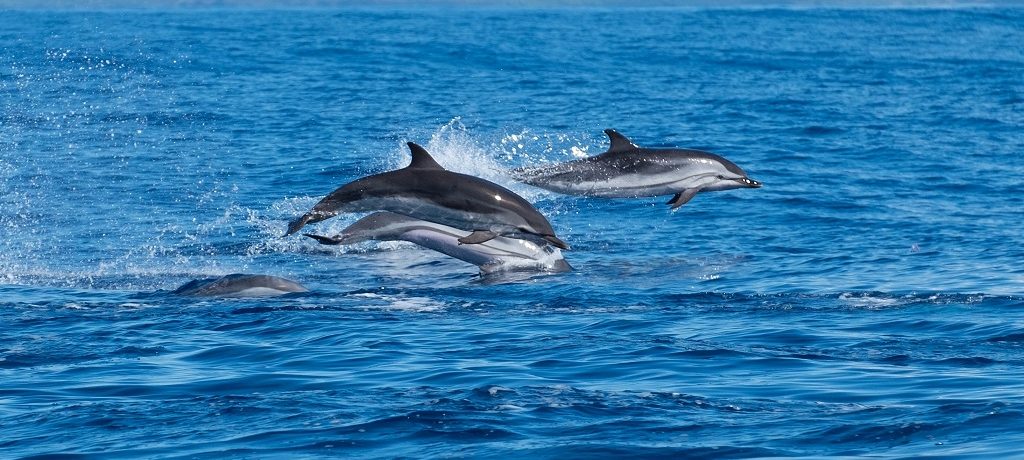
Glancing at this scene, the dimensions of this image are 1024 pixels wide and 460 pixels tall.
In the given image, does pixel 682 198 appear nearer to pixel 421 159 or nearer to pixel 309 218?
pixel 421 159

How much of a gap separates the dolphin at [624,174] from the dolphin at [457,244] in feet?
4.47

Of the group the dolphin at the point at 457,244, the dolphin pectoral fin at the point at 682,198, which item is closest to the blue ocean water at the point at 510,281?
the dolphin at the point at 457,244

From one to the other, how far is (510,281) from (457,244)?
81 cm

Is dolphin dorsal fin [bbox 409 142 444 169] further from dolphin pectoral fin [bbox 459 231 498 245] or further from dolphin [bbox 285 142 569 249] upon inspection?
dolphin pectoral fin [bbox 459 231 498 245]

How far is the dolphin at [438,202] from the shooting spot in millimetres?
14211

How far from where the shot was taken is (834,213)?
24000 millimetres

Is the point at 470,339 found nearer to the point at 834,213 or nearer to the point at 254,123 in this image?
the point at 834,213

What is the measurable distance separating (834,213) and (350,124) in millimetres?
14531

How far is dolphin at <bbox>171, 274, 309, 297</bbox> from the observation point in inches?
651

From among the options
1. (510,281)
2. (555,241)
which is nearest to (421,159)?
(555,241)

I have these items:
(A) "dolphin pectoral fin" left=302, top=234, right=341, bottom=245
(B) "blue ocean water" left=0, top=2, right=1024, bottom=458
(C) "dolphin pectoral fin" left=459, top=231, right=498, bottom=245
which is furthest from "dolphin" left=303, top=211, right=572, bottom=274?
(C) "dolphin pectoral fin" left=459, top=231, right=498, bottom=245

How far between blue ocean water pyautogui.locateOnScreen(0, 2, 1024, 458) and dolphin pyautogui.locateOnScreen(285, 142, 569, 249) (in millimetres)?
939

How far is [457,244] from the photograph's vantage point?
18.0 meters

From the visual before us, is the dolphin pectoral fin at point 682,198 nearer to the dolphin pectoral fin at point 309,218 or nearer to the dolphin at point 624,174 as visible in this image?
the dolphin at point 624,174
